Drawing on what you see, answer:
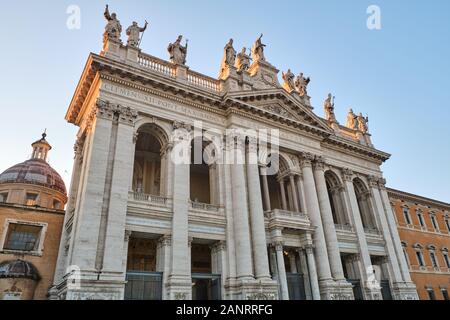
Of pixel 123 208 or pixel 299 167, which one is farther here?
pixel 299 167

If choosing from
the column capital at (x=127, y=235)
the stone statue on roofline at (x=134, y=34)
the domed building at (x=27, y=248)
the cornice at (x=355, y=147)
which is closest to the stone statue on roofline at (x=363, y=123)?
the cornice at (x=355, y=147)

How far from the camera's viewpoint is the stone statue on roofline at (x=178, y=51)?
74.9ft

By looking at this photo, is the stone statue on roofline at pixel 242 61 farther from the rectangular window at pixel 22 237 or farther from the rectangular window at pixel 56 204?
the rectangular window at pixel 56 204

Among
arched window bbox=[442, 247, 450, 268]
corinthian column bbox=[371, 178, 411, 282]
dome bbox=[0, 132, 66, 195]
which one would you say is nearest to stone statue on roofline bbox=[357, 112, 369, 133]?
corinthian column bbox=[371, 178, 411, 282]

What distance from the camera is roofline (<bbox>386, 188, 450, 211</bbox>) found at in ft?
117

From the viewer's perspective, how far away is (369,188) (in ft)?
97.6

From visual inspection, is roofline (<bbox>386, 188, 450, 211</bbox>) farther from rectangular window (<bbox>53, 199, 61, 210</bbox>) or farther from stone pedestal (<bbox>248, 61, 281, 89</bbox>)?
rectangular window (<bbox>53, 199, 61, 210</bbox>)

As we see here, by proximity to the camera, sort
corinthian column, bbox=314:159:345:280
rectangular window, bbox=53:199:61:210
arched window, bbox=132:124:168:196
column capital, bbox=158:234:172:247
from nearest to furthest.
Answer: column capital, bbox=158:234:172:247, corinthian column, bbox=314:159:345:280, arched window, bbox=132:124:168:196, rectangular window, bbox=53:199:61:210

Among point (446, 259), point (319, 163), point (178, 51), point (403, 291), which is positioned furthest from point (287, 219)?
point (446, 259)

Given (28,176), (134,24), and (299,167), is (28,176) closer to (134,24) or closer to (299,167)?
(134,24)

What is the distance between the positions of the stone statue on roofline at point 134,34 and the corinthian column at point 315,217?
14.0 m

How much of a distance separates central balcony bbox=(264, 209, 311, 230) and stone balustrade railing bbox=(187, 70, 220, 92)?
934 cm

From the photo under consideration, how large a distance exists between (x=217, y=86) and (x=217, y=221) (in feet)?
32.2
